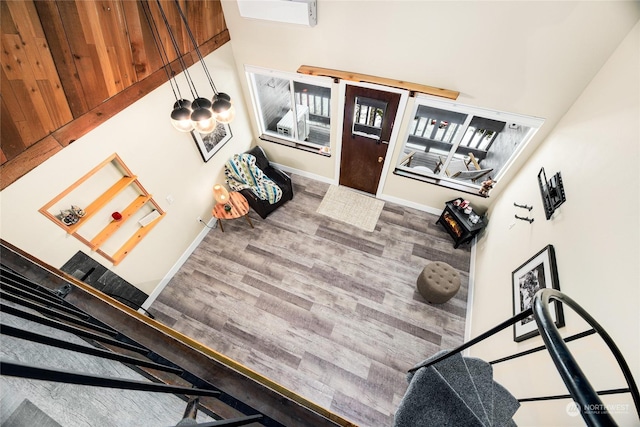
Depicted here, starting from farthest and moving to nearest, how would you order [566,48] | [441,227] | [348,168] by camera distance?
[348,168] → [441,227] → [566,48]

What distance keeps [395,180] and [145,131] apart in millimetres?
3422

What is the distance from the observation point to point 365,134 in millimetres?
3979

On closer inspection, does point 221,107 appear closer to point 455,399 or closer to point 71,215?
point 71,215

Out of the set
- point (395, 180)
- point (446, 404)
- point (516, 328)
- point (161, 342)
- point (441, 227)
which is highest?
point (395, 180)

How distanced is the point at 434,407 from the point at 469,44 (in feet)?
10.3

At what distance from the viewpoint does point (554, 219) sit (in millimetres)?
2191

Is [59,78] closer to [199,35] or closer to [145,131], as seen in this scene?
[145,131]

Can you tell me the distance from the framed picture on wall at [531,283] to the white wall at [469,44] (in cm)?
164

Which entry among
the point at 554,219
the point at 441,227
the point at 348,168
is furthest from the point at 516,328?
the point at 348,168

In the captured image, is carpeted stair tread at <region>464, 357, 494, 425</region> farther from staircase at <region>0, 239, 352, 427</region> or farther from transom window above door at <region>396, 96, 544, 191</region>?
transom window above door at <region>396, 96, 544, 191</region>

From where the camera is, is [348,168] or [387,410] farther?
[348,168]

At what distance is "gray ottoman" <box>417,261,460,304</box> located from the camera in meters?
3.21

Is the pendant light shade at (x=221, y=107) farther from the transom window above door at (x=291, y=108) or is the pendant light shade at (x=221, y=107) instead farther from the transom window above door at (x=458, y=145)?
the transom window above door at (x=458, y=145)

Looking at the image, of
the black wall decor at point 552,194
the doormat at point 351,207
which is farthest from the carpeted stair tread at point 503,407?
the doormat at point 351,207
